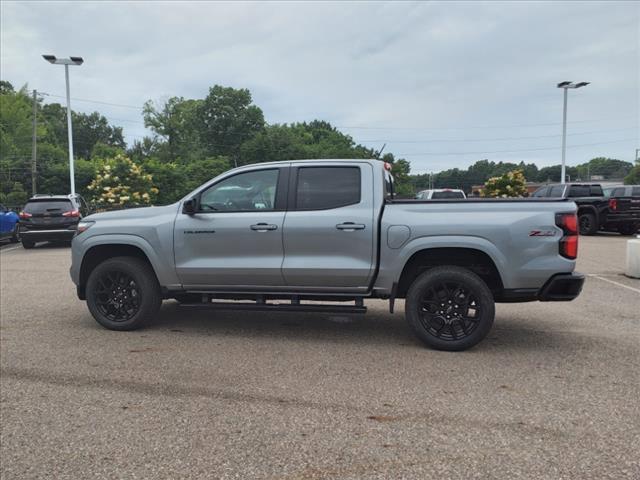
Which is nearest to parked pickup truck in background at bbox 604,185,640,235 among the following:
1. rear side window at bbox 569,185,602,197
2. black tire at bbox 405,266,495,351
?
rear side window at bbox 569,185,602,197

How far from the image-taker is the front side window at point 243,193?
5.65m

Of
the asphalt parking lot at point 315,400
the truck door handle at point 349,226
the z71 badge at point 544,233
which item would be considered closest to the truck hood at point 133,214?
the asphalt parking lot at point 315,400

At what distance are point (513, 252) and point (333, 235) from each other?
1.73m

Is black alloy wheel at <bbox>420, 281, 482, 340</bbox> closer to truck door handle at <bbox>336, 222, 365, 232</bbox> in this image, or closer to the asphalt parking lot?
the asphalt parking lot

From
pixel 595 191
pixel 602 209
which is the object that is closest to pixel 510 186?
pixel 595 191

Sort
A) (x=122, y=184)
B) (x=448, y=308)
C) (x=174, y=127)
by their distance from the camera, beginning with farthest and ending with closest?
(x=174, y=127) → (x=122, y=184) → (x=448, y=308)

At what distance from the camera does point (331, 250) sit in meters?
5.31

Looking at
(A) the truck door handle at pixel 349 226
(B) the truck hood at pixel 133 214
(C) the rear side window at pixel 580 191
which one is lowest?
(A) the truck door handle at pixel 349 226

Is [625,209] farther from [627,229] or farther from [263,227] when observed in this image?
[263,227]

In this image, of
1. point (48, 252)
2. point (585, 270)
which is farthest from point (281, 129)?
point (585, 270)

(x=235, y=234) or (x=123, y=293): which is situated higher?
(x=235, y=234)

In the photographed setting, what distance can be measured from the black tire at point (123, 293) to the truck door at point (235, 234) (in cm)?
44

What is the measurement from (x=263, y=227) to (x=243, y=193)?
52cm

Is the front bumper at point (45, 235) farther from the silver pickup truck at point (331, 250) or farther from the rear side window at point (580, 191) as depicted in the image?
the rear side window at point (580, 191)
